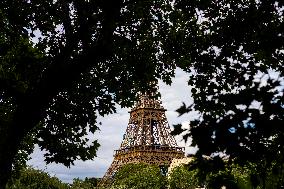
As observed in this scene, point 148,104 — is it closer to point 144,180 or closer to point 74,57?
point 144,180

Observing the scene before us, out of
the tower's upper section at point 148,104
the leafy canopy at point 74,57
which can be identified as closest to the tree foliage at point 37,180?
the tower's upper section at point 148,104

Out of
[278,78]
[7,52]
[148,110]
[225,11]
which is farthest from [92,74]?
[148,110]

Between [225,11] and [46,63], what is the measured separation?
5.42 m

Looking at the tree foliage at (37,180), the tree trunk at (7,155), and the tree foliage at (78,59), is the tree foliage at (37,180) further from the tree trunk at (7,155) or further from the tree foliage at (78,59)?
the tree trunk at (7,155)

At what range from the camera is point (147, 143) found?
76.4 metres

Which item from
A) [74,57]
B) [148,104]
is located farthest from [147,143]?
[74,57]

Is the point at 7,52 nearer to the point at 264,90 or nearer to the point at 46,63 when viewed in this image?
the point at 46,63

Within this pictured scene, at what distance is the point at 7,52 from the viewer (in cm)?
1285

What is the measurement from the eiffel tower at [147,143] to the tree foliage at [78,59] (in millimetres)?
62016

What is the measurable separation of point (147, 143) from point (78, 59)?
66821mm

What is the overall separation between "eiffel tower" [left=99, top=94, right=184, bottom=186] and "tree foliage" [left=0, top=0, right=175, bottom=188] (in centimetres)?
6202

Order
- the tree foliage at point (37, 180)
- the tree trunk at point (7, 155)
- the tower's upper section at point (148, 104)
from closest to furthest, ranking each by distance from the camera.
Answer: the tree trunk at point (7, 155) → the tree foliage at point (37, 180) → the tower's upper section at point (148, 104)

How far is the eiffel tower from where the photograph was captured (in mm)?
75500

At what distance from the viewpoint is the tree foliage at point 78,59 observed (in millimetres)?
10664
